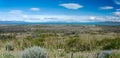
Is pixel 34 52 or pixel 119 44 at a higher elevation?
pixel 34 52

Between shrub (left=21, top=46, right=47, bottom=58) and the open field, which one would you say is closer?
shrub (left=21, top=46, right=47, bottom=58)

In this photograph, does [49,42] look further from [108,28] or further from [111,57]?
[108,28]

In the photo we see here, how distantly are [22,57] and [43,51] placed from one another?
70cm

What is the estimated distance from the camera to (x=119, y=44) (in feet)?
74.9

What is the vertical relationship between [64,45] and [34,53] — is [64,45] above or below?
below

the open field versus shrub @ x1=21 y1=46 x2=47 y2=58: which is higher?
shrub @ x1=21 y1=46 x2=47 y2=58

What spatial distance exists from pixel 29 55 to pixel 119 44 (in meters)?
14.3

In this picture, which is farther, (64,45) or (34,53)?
(64,45)

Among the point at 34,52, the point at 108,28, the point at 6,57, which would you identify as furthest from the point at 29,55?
the point at 108,28

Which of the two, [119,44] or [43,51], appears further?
[119,44]

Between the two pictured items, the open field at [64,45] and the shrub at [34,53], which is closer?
the shrub at [34,53]

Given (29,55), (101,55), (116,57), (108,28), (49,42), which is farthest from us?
(108,28)

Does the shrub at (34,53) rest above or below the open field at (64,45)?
above

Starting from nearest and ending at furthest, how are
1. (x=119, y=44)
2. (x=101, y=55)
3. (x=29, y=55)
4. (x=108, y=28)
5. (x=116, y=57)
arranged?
(x=29, y=55) < (x=116, y=57) < (x=101, y=55) < (x=119, y=44) < (x=108, y=28)
